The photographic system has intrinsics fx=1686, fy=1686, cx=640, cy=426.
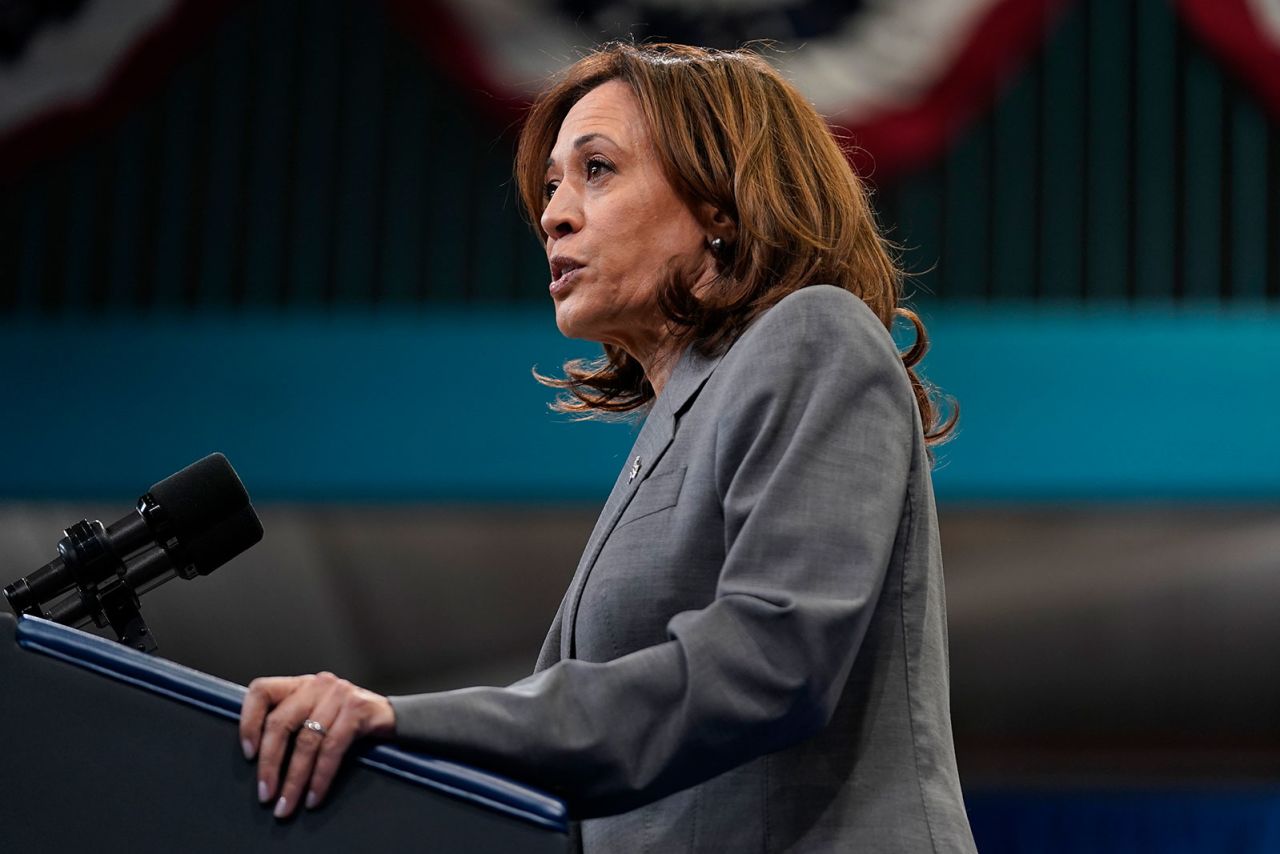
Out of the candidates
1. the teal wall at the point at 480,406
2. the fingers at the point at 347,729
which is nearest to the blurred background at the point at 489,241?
the teal wall at the point at 480,406

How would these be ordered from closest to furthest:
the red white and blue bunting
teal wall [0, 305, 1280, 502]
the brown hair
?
the brown hair → teal wall [0, 305, 1280, 502] → the red white and blue bunting

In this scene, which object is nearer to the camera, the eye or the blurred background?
the eye

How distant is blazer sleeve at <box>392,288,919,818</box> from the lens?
2.81 feet

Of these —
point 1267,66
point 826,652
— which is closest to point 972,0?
point 1267,66

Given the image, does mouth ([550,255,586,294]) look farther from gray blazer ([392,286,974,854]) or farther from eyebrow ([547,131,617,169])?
gray blazer ([392,286,974,854])

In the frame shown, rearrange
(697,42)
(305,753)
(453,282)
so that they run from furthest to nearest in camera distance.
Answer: (453,282) → (697,42) → (305,753)

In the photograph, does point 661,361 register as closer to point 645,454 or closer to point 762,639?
point 645,454

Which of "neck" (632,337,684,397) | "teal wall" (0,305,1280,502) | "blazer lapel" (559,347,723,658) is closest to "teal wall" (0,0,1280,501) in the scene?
"teal wall" (0,305,1280,502)

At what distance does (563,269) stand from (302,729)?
22.9 inches

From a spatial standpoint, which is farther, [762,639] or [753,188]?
[753,188]

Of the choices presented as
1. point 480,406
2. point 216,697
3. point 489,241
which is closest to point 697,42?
point 489,241

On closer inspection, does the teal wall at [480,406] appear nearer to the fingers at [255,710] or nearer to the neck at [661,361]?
the neck at [661,361]

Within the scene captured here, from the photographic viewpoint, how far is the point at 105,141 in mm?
3953

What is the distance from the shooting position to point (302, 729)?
81 centimetres
